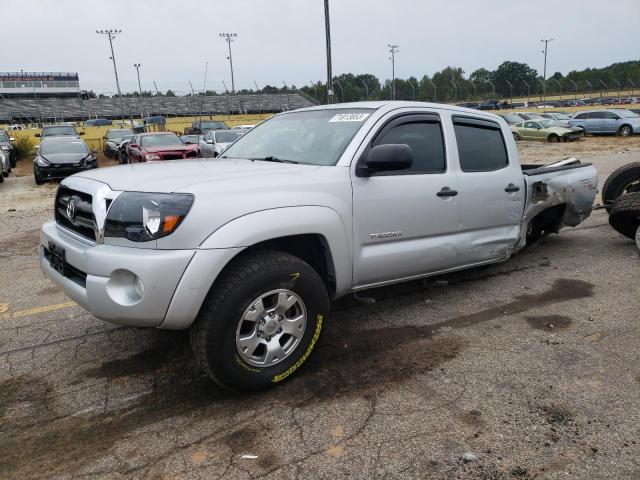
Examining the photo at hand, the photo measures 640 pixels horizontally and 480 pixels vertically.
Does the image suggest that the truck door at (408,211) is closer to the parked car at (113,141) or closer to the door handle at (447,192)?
the door handle at (447,192)

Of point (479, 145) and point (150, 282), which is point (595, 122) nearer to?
point (479, 145)

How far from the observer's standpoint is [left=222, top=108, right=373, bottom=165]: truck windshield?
3.77 m

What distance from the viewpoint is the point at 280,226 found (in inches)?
120

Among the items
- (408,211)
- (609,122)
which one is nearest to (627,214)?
(408,211)

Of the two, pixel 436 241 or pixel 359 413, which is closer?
pixel 359 413

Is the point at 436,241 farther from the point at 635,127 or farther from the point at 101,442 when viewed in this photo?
the point at 635,127

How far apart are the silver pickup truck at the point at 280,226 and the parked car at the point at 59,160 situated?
12.8 m

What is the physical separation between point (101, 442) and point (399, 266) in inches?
87.2

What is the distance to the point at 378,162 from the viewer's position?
338cm

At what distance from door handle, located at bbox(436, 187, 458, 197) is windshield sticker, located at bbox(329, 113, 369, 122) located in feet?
2.69

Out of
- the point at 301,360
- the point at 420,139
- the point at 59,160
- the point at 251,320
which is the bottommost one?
the point at 301,360

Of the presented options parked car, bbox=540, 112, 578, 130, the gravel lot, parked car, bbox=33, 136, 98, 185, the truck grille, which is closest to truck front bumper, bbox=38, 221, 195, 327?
the truck grille

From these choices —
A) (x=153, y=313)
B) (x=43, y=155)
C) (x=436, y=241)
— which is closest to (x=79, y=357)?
(x=153, y=313)

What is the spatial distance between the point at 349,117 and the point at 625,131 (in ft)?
96.7
